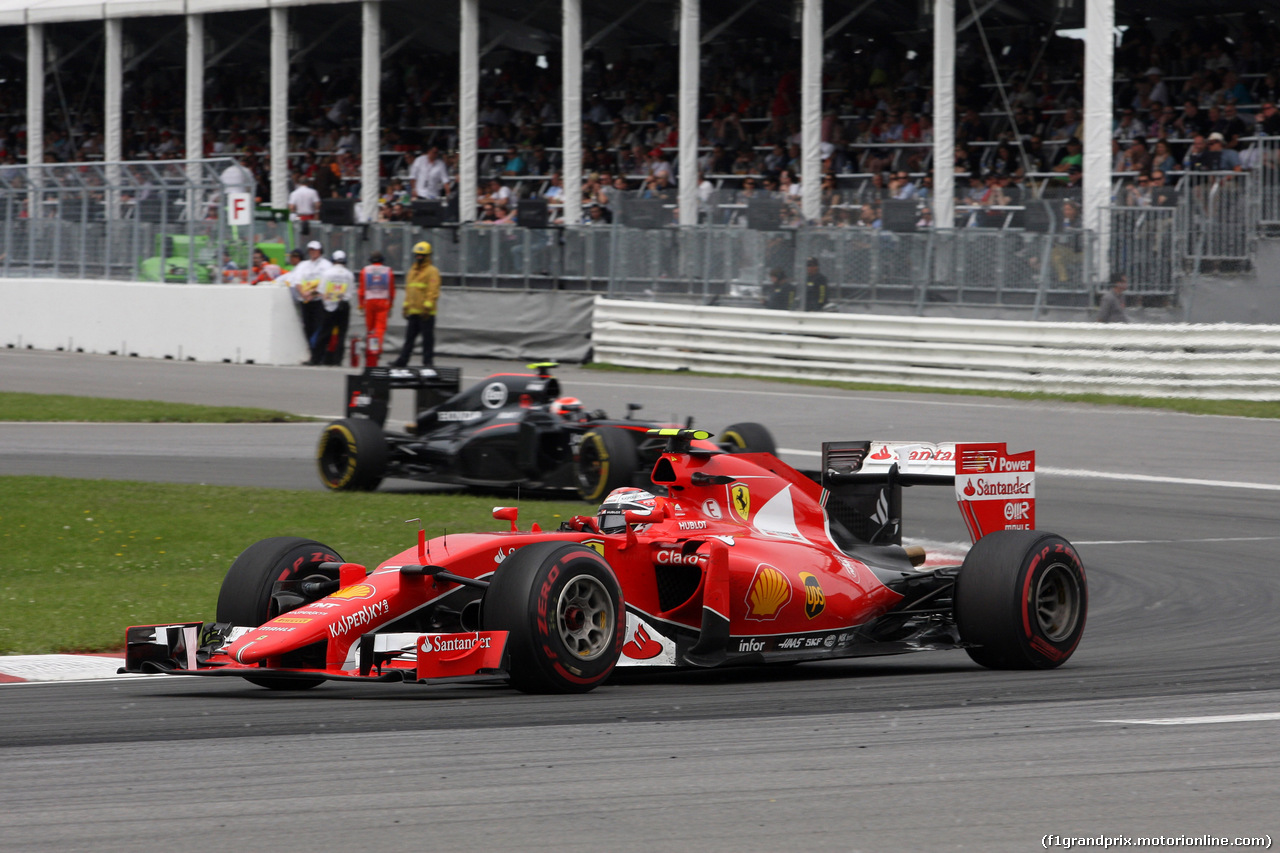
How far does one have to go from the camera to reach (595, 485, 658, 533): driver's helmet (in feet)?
24.7

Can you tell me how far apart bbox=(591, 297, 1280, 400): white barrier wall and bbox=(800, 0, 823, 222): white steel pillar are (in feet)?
9.29

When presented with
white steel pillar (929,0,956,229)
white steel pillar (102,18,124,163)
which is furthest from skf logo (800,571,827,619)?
white steel pillar (102,18,124,163)

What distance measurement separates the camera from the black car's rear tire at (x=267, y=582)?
23.1 feet

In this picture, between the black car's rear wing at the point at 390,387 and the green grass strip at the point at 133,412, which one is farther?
the green grass strip at the point at 133,412

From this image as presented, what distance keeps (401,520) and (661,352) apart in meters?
13.3

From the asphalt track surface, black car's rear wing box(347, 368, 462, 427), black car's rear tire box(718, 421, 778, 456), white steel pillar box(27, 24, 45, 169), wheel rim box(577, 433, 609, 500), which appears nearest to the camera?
the asphalt track surface

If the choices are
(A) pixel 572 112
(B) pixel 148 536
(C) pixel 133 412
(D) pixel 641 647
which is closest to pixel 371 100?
(A) pixel 572 112

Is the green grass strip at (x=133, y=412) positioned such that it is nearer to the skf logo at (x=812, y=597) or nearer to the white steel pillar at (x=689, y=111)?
the white steel pillar at (x=689, y=111)

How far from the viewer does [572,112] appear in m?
29.8

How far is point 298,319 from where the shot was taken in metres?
27.8

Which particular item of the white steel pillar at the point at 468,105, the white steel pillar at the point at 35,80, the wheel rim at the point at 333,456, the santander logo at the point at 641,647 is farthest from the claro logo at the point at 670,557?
the white steel pillar at the point at 35,80

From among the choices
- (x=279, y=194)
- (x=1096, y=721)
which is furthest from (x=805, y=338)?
(x=1096, y=721)

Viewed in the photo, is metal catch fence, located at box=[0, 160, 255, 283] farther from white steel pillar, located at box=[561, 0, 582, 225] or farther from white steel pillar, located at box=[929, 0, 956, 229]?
white steel pillar, located at box=[929, 0, 956, 229]

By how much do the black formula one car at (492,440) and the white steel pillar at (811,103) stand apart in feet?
41.0
